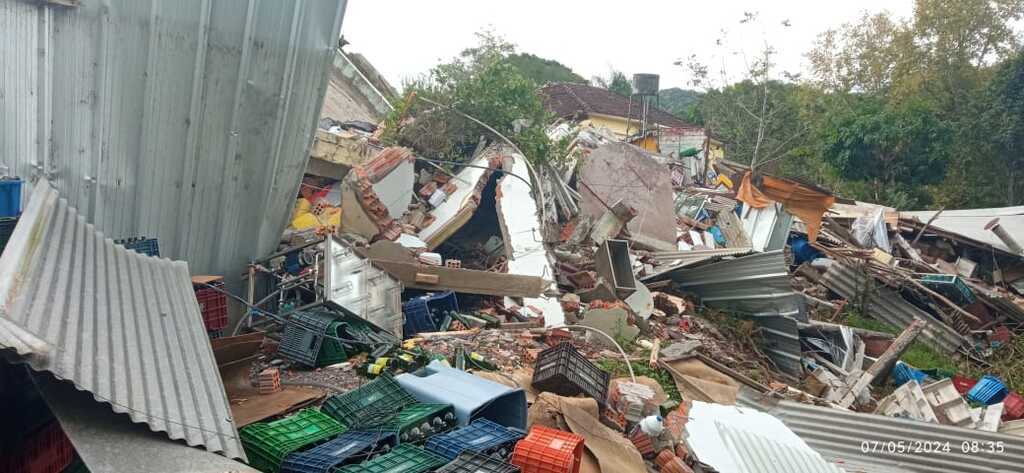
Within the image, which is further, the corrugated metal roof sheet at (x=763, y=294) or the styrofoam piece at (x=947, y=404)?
the corrugated metal roof sheet at (x=763, y=294)

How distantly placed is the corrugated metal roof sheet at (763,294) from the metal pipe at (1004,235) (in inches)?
297

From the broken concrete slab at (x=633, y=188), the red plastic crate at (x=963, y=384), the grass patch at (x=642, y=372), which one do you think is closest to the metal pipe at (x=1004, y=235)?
the red plastic crate at (x=963, y=384)

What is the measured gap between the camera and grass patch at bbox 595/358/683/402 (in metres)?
6.68

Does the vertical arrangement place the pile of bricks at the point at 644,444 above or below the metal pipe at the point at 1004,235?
→ below

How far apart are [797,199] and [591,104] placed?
13.3 meters

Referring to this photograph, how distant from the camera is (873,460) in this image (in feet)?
20.6

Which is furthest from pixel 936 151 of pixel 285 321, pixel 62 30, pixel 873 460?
pixel 62 30

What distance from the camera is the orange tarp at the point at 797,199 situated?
469 inches

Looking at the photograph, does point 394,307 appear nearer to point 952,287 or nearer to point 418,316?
point 418,316

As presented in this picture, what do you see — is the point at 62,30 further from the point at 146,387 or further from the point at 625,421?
the point at 625,421

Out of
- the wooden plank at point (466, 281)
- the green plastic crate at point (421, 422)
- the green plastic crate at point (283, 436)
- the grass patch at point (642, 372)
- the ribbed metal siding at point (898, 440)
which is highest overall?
the wooden plank at point (466, 281)

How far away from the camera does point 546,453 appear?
11.8 ft

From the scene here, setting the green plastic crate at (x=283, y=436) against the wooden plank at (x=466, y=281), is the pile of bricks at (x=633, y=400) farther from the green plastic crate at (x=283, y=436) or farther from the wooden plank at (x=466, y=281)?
the green plastic crate at (x=283, y=436)

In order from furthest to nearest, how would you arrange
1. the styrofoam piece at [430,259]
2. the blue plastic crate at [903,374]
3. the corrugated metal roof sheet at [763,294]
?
the blue plastic crate at [903,374], the corrugated metal roof sheet at [763,294], the styrofoam piece at [430,259]
